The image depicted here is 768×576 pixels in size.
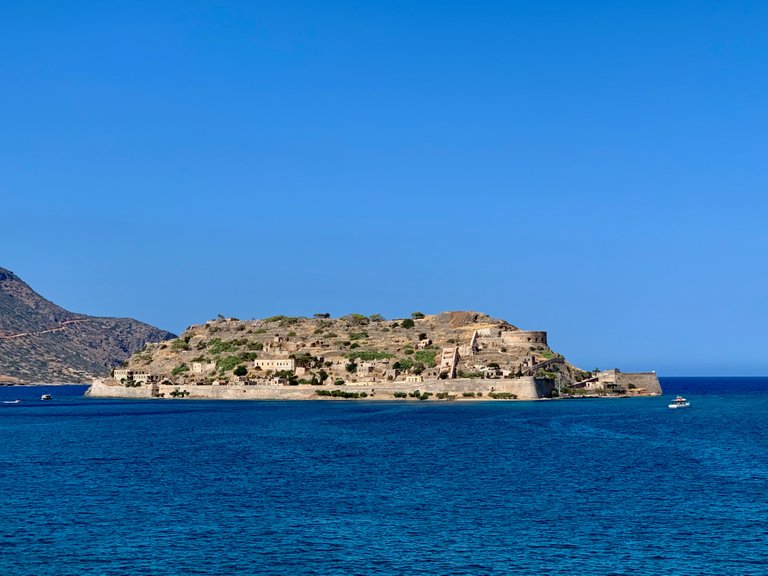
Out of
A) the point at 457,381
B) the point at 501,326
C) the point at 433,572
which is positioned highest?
the point at 501,326

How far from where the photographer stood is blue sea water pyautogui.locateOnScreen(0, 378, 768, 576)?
115 ft

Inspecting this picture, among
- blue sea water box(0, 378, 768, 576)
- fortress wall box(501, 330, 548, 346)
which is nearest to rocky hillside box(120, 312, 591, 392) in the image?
fortress wall box(501, 330, 548, 346)

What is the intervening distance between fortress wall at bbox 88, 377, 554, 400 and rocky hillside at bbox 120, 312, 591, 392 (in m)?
3.95

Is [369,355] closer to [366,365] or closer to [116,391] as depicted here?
[366,365]

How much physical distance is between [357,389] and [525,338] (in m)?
28.4

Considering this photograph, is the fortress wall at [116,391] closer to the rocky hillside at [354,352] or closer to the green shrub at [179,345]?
the rocky hillside at [354,352]

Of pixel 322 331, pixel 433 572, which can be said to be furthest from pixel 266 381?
pixel 433 572

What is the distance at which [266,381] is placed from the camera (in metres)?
162

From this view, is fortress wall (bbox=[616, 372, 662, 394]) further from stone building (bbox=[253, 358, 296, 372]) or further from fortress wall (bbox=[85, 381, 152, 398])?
fortress wall (bbox=[85, 381, 152, 398])

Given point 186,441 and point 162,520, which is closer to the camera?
point 162,520

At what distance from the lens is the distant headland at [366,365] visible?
145 metres

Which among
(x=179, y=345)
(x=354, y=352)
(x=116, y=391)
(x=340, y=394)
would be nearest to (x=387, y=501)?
(x=340, y=394)

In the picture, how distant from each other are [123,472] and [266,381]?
342ft

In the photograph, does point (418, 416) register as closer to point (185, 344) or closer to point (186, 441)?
point (186, 441)
